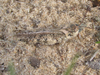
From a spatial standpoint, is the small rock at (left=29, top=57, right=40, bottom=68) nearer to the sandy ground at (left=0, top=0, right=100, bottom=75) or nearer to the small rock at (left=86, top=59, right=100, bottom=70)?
the sandy ground at (left=0, top=0, right=100, bottom=75)

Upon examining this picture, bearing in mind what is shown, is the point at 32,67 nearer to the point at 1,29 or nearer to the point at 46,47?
the point at 46,47

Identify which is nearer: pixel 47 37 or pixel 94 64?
pixel 94 64

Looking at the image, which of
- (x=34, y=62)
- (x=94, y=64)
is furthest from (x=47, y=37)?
(x=94, y=64)

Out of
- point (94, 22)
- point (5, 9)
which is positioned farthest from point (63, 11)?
point (5, 9)

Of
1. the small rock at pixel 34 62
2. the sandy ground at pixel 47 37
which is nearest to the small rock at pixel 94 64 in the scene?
the sandy ground at pixel 47 37

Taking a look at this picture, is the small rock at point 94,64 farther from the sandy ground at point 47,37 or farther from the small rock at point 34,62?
the small rock at point 34,62

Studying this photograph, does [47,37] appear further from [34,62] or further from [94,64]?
[94,64]

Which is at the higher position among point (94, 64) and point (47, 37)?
point (47, 37)

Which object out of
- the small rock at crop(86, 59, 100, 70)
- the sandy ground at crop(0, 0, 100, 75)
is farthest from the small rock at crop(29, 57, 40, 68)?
the small rock at crop(86, 59, 100, 70)
